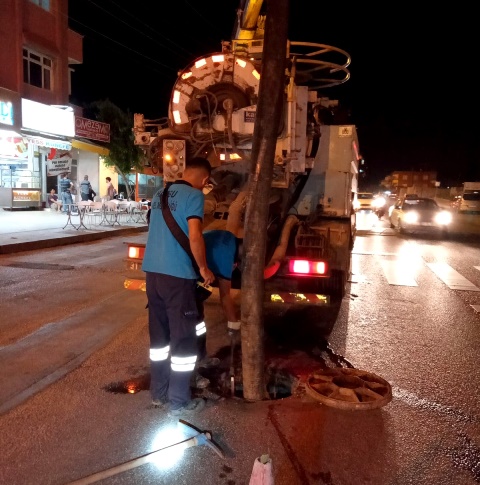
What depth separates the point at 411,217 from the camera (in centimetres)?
2056

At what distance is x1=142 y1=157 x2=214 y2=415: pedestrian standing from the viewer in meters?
3.73

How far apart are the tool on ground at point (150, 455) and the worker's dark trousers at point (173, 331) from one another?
12.9 inches

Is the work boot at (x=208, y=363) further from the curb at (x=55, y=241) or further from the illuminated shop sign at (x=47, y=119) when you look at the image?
the illuminated shop sign at (x=47, y=119)

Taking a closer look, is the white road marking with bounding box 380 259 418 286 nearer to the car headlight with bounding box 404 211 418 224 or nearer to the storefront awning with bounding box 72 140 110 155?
the car headlight with bounding box 404 211 418 224

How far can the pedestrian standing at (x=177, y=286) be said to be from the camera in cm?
373

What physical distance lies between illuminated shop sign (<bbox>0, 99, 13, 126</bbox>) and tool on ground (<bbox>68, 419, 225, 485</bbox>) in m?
18.4

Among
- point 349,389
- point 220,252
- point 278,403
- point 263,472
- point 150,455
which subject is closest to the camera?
point 263,472

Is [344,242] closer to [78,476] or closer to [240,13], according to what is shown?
[78,476]

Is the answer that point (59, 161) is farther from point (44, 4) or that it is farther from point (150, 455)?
point (150, 455)

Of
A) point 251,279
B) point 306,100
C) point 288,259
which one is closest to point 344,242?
point 288,259

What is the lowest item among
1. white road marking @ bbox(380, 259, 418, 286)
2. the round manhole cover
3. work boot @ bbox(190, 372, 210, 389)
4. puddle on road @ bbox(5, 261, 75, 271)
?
puddle on road @ bbox(5, 261, 75, 271)

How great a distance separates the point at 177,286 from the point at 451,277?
8401 millimetres

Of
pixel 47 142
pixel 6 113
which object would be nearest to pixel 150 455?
pixel 6 113

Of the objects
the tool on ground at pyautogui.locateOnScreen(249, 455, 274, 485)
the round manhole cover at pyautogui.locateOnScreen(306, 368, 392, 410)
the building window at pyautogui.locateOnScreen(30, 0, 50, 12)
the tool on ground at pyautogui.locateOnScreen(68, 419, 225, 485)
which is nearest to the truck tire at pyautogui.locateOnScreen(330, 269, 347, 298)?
the round manhole cover at pyautogui.locateOnScreen(306, 368, 392, 410)
